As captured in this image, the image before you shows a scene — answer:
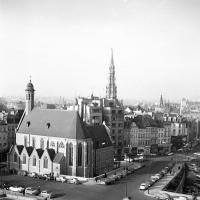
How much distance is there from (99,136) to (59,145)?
9.17 m

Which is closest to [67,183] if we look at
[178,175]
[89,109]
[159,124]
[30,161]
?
[30,161]

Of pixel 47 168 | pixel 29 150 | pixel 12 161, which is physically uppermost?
pixel 29 150

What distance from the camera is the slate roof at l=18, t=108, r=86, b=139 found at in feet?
230

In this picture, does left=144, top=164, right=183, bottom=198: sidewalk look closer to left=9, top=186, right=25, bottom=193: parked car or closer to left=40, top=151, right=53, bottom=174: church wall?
left=9, top=186, right=25, bottom=193: parked car

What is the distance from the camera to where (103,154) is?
76062mm

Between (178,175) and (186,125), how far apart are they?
59.6 meters

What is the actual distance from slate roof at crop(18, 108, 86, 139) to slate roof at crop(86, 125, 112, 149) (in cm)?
353

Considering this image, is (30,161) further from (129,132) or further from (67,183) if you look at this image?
(129,132)

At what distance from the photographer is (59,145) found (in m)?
71.2

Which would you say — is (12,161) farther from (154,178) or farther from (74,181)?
(154,178)

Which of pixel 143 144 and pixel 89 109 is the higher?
pixel 89 109

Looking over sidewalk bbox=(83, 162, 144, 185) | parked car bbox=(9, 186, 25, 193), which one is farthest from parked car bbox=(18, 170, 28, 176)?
sidewalk bbox=(83, 162, 144, 185)

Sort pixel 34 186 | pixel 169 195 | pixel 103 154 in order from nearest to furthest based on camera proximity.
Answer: pixel 169 195, pixel 34 186, pixel 103 154

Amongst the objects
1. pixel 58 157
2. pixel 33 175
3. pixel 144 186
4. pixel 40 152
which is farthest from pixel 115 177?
pixel 40 152
